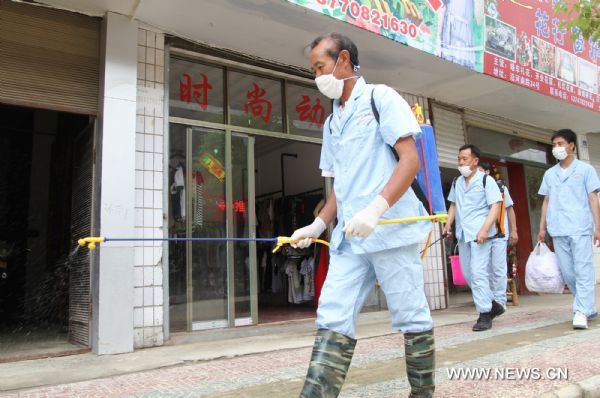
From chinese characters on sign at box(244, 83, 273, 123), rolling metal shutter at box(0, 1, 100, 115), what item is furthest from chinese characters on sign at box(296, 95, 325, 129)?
rolling metal shutter at box(0, 1, 100, 115)

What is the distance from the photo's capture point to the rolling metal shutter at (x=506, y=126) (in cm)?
893

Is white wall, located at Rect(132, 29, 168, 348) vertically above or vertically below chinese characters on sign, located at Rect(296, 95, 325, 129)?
below

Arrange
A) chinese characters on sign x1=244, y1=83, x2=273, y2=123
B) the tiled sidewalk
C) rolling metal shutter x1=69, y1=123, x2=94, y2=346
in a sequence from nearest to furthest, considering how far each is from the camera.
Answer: the tiled sidewalk, rolling metal shutter x1=69, y1=123, x2=94, y2=346, chinese characters on sign x1=244, y1=83, x2=273, y2=123

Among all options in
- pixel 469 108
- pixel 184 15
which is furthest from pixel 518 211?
pixel 184 15

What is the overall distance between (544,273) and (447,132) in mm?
3565

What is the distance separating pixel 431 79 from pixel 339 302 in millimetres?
5732

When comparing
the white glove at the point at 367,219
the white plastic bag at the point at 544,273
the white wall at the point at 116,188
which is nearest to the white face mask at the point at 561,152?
the white plastic bag at the point at 544,273

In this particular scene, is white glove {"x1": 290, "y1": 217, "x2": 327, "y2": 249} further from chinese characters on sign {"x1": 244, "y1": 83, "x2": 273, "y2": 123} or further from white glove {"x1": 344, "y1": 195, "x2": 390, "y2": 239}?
chinese characters on sign {"x1": 244, "y1": 83, "x2": 273, "y2": 123}

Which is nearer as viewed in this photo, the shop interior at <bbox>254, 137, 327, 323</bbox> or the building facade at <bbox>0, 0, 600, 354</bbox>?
the building facade at <bbox>0, 0, 600, 354</bbox>

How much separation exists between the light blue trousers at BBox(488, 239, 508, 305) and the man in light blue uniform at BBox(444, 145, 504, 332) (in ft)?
0.38

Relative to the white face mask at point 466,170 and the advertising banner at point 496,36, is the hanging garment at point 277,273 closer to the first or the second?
the white face mask at point 466,170

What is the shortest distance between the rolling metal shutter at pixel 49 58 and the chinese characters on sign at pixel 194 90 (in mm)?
1003

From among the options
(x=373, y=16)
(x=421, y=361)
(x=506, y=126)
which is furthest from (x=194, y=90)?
(x=506, y=126)

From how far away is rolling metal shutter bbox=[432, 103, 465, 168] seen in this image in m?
8.14
